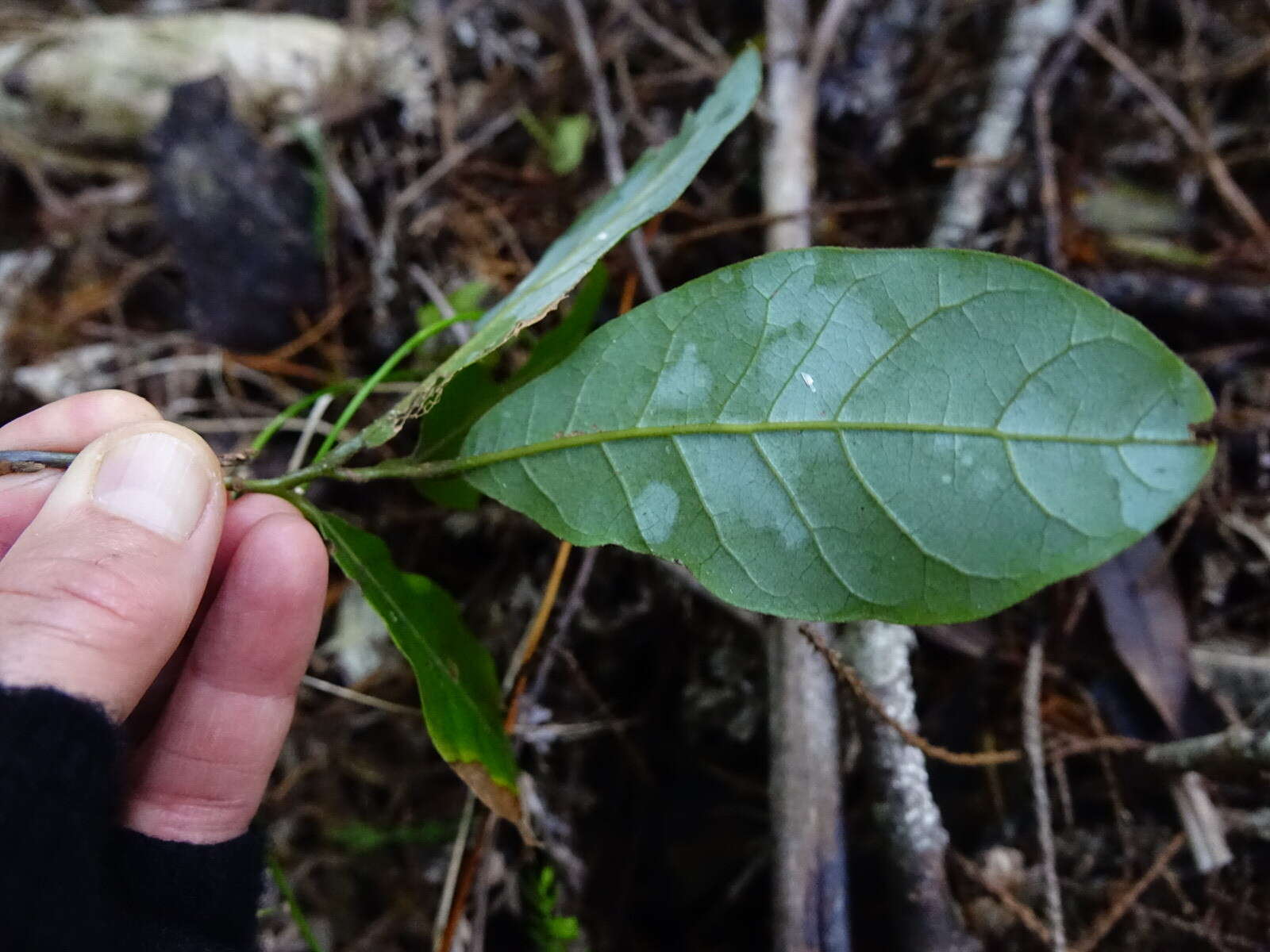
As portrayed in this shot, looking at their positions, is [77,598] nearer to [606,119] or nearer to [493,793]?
[493,793]

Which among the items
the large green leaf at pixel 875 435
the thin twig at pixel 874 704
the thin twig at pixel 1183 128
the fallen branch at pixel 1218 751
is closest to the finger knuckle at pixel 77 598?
the large green leaf at pixel 875 435

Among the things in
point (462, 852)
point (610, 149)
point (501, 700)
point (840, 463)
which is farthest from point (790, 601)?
point (610, 149)

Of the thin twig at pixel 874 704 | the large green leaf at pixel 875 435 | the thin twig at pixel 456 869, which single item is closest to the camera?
the large green leaf at pixel 875 435

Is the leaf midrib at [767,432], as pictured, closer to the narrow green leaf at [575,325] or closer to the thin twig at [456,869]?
the narrow green leaf at [575,325]

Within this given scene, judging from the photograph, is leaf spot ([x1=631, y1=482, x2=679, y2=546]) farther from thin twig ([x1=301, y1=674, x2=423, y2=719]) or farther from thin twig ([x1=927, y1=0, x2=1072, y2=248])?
thin twig ([x1=927, y1=0, x2=1072, y2=248])

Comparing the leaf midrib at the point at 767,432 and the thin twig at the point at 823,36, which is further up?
the thin twig at the point at 823,36

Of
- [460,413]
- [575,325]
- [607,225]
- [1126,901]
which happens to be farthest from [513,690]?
[1126,901]
